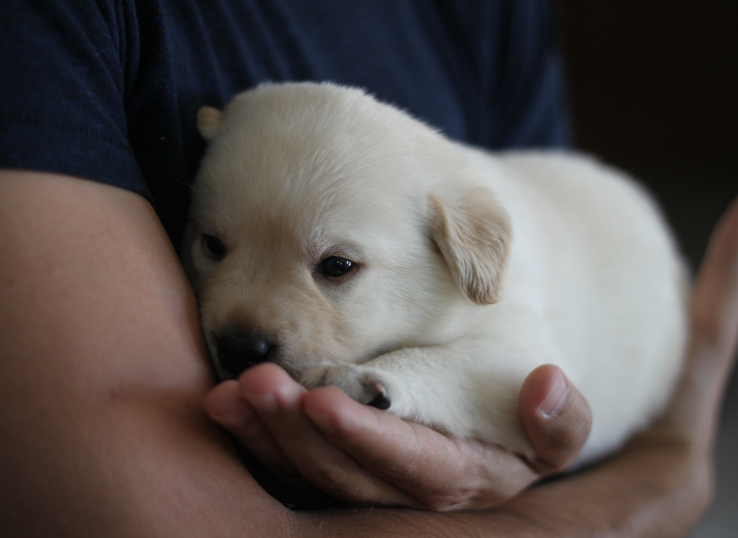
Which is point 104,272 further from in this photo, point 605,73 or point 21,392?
point 605,73

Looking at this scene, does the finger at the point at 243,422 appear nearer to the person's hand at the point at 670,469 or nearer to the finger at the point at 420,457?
the finger at the point at 420,457

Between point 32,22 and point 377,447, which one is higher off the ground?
point 32,22

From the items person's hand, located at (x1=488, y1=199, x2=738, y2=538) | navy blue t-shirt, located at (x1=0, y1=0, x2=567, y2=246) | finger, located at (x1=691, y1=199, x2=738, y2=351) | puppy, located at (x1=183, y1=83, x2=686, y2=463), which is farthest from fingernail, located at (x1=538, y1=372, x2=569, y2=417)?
finger, located at (x1=691, y1=199, x2=738, y2=351)

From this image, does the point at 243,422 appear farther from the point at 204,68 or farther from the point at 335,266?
the point at 204,68

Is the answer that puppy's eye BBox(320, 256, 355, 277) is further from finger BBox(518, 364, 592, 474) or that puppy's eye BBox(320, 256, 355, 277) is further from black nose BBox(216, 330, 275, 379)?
finger BBox(518, 364, 592, 474)

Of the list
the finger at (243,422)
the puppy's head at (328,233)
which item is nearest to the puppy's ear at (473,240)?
the puppy's head at (328,233)

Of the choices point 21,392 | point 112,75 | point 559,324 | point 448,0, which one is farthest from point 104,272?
point 448,0
